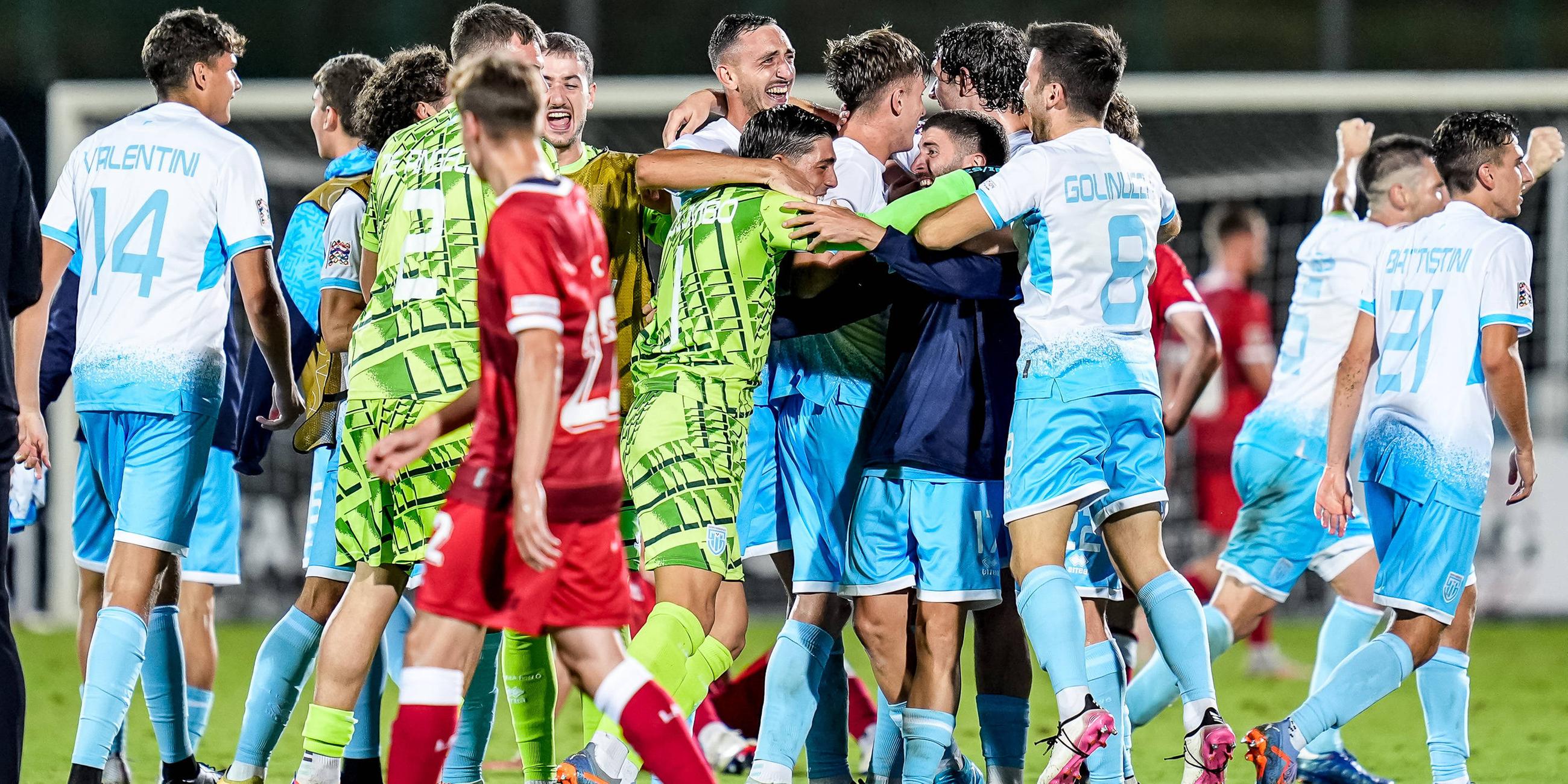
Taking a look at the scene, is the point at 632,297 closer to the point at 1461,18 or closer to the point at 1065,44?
the point at 1065,44

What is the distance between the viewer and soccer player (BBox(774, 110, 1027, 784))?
5.10 meters

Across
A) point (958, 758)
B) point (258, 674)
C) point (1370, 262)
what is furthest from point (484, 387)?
point (1370, 262)

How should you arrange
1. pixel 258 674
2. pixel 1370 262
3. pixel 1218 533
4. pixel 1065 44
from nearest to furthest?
1. pixel 1065 44
2. pixel 258 674
3. pixel 1370 262
4. pixel 1218 533

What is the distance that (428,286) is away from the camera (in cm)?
466

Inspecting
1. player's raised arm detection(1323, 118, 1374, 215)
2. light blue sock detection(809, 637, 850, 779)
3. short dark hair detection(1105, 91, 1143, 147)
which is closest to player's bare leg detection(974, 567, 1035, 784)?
light blue sock detection(809, 637, 850, 779)

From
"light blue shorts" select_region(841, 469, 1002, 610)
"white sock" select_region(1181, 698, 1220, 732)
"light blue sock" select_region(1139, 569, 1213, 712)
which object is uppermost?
"light blue shorts" select_region(841, 469, 1002, 610)

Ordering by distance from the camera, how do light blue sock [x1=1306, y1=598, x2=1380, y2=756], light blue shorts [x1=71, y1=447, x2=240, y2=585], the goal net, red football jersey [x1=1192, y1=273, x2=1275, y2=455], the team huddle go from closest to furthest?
1. the team huddle
2. light blue shorts [x1=71, y1=447, x2=240, y2=585]
3. light blue sock [x1=1306, y1=598, x2=1380, y2=756]
4. red football jersey [x1=1192, y1=273, x2=1275, y2=455]
5. the goal net

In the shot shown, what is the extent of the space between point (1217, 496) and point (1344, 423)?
6.25 metres

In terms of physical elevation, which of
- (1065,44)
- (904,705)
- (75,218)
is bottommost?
(904,705)

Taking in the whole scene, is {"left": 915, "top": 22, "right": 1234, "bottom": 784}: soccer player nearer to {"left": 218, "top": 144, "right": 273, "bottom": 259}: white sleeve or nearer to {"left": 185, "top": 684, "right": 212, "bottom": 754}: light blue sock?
{"left": 218, "top": 144, "right": 273, "bottom": 259}: white sleeve

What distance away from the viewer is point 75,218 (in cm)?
562

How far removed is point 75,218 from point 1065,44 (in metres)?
3.24

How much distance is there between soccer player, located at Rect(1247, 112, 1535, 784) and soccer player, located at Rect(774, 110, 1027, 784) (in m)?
1.21

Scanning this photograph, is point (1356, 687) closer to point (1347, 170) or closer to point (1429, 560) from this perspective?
point (1429, 560)
